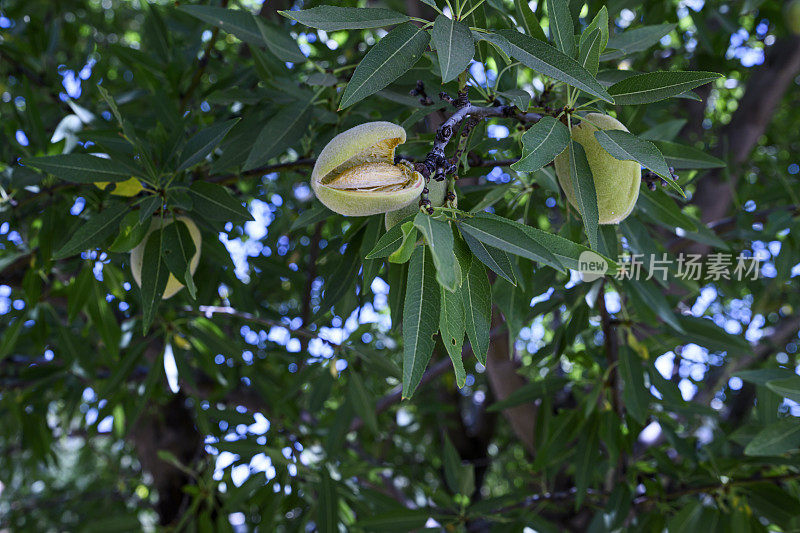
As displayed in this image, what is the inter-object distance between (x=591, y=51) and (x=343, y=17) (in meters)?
0.38

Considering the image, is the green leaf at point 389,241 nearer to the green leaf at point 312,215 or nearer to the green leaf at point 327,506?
the green leaf at point 312,215

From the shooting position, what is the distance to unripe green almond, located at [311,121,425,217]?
0.90 m

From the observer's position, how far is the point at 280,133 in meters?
1.40

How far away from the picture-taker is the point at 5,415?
3.01 metres

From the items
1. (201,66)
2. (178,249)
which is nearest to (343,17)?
(178,249)

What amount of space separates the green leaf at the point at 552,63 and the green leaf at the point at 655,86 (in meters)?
0.17

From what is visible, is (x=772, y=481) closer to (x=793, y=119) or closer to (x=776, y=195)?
(x=776, y=195)

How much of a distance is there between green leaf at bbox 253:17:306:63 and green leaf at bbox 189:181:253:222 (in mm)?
311

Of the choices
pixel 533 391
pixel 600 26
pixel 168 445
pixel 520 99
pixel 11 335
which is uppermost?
pixel 600 26

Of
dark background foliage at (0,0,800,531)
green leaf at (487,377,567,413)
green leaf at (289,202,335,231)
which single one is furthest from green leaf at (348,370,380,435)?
green leaf at (289,202,335,231)

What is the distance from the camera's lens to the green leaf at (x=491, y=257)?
928mm

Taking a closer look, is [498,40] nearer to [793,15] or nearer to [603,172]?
[603,172]

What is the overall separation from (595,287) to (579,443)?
1.99 feet

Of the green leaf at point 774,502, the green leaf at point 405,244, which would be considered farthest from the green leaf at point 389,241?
the green leaf at point 774,502
